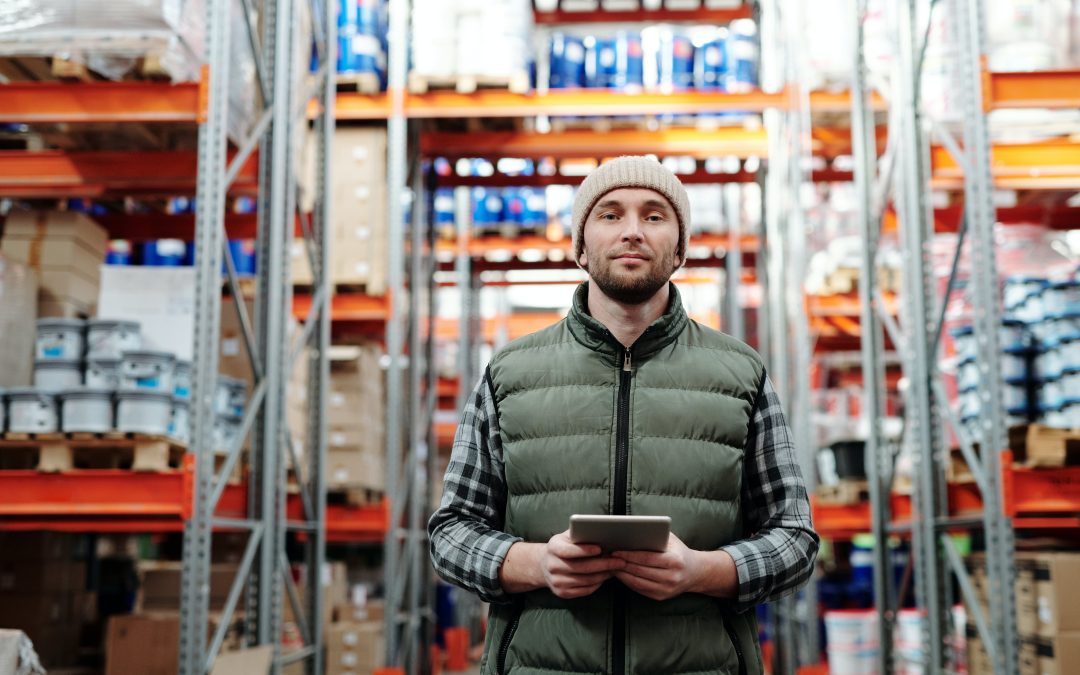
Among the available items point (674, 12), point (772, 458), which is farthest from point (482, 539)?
point (674, 12)

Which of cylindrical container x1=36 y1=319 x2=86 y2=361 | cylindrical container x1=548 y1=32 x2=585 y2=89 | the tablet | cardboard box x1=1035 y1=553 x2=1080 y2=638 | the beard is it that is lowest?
cardboard box x1=1035 y1=553 x2=1080 y2=638

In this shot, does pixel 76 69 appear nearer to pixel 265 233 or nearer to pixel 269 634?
pixel 265 233

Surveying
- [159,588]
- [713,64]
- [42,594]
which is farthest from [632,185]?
[713,64]

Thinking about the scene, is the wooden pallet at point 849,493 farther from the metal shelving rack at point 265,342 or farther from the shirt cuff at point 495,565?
the shirt cuff at point 495,565

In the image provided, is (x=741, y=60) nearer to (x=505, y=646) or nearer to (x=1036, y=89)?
(x=1036, y=89)

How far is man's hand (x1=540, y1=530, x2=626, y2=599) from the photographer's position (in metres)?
2.04

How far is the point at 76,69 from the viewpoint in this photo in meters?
5.27

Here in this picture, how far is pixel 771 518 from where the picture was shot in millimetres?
2352

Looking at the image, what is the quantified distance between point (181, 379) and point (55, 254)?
1.08 metres

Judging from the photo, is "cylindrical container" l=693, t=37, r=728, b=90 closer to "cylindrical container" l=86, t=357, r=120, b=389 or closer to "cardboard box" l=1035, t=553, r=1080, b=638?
"cardboard box" l=1035, t=553, r=1080, b=638

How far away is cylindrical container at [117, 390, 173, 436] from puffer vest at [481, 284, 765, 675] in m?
3.21

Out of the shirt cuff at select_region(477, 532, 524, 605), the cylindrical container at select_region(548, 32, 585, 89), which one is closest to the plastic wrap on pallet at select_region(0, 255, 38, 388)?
the shirt cuff at select_region(477, 532, 524, 605)

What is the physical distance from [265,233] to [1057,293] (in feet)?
13.4

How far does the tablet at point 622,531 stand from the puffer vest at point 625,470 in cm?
18
